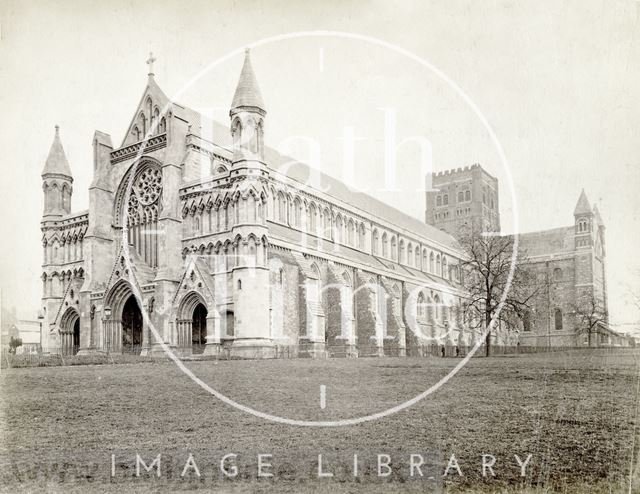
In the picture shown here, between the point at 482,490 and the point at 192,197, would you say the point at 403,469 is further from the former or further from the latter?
the point at 192,197

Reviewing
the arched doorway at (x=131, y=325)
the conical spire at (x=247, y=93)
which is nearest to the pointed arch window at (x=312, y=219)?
the conical spire at (x=247, y=93)

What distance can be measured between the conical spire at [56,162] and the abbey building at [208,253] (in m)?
0.09

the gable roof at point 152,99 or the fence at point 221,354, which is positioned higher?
the gable roof at point 152,99

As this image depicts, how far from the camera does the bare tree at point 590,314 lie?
47312 mm

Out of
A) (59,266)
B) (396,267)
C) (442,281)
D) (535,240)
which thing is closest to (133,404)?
(59,266)

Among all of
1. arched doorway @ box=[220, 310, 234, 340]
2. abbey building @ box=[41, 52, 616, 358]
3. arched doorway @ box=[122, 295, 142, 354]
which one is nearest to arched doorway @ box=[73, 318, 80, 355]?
abbey building @ box=[41, 52, 616, 358]

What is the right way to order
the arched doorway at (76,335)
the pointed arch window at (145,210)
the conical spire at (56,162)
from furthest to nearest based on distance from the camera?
the conical spire at (56,162)
the arched doorway at (76,335)
the pointed arch window at (145,210)

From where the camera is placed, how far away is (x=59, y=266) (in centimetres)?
4603

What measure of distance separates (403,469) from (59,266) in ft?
138

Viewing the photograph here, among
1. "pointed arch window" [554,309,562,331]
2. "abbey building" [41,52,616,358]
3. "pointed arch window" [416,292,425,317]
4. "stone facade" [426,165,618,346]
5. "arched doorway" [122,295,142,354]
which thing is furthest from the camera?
"pointed arch window" [554,309,562,331]

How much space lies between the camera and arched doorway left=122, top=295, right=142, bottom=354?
4116 centimetres

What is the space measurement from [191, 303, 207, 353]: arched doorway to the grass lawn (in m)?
21.0

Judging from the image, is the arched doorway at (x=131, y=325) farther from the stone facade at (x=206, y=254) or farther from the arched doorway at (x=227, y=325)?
the arched doorway at (x=227, y=325)

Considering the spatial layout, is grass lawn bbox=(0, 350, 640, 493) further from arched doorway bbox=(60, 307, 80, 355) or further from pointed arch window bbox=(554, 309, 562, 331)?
pointed arch window bbox=(554, 309, 562, 331)
